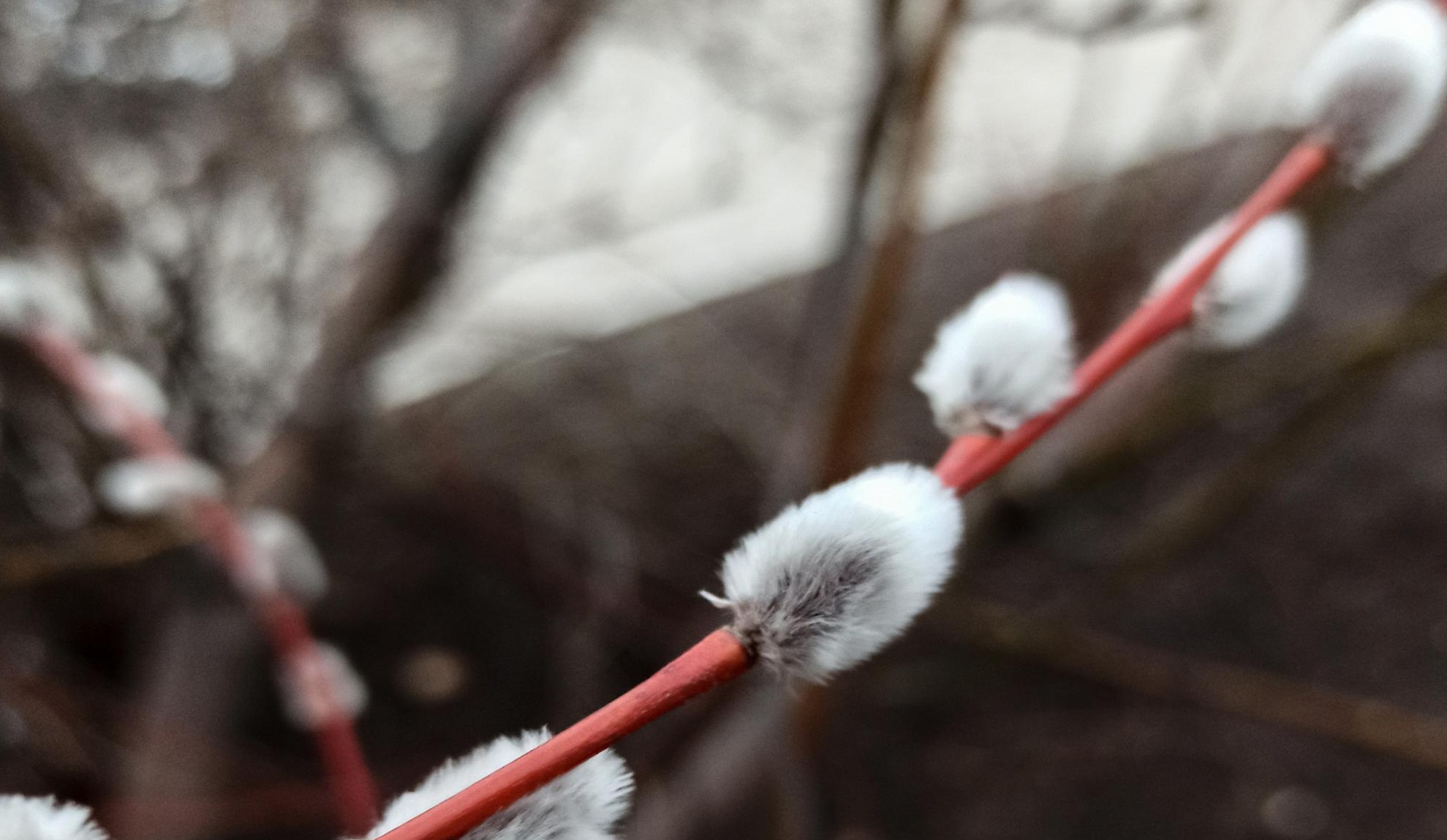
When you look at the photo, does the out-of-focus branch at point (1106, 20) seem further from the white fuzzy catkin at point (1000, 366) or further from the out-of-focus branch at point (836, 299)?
the white fuzzy catkin at point (1000, 366)

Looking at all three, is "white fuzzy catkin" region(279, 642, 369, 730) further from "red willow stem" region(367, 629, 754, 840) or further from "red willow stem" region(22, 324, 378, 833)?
"red willow stem" region(367, 629, 754, 840)

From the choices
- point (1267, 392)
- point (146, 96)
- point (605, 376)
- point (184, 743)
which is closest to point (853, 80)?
point (605, 376)

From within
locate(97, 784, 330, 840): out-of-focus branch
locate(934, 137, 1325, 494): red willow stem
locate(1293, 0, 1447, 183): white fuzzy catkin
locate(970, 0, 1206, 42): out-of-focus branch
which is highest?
locate(97, 784, 330, 840): out-of-focus branch

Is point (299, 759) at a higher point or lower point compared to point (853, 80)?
lower

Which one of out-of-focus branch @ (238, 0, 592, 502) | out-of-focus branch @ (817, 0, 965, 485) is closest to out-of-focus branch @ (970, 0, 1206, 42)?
out-of-focus branch @ (817, 0, 965, 485)

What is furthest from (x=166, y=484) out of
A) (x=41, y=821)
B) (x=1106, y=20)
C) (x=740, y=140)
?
(x=740, y=140)

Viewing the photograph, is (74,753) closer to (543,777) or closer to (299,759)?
(299,759)
